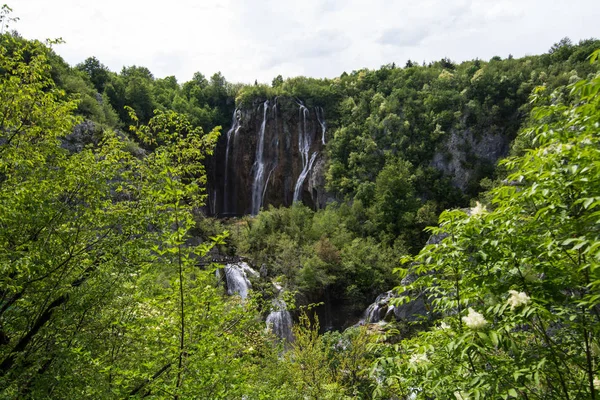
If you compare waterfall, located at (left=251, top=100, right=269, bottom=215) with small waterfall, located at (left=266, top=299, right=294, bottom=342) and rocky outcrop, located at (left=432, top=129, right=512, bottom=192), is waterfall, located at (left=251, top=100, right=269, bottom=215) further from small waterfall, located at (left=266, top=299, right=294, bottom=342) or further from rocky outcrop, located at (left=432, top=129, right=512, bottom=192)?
small waterfall, located at (left=266, top=299, right=294, bottom=342)

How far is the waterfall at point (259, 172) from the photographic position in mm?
33781

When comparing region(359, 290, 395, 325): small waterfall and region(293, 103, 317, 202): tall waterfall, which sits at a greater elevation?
region(293, 103, 317, 202): tall waterfall

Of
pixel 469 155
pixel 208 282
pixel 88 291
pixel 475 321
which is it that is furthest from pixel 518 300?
pixel 469 155

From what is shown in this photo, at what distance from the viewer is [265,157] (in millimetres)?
35031

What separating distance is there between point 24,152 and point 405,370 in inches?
234

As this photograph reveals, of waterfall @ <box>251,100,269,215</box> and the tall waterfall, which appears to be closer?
the tall waterfall

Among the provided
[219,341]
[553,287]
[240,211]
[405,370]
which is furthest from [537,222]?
[240,211]

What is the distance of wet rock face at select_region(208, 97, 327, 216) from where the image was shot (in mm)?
33969

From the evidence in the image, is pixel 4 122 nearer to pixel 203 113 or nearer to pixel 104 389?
pixel 104 389

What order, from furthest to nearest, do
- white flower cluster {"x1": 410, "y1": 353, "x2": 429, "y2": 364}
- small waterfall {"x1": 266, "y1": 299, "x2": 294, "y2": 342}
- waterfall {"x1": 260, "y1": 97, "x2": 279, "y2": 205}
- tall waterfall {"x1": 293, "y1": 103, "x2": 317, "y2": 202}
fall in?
waterfall {"x1": 260, "y1": 97, "x2": 279, "y2": 205} → tall waterfall {"x1": 293, "y1": 103, "x2": 317, "y2": 202} → small waterfall {"x1": 266, "y1": 299, "x2": 294, "y2": 342} → white flower cluster {"x1": 410, "y1": 353, "x2": 429, "y2": 364}

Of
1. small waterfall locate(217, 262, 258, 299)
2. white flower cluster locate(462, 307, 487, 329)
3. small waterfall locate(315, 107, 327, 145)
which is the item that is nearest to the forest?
white flower cluster locate(462, 307, 487, 329)

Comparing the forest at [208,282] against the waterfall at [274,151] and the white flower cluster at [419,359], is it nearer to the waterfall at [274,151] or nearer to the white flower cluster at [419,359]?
the white flower cluster at [419,359]

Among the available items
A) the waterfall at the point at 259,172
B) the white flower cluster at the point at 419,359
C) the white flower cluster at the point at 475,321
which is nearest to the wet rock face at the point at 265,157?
the waterfall at the point at 259,172

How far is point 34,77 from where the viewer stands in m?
5.24
